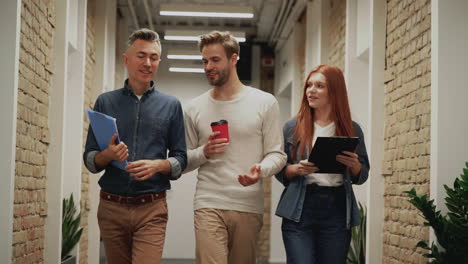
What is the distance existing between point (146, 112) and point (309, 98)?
817 mm

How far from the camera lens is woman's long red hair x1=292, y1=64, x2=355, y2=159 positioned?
3271 mm

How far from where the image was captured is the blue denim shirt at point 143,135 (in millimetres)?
3000

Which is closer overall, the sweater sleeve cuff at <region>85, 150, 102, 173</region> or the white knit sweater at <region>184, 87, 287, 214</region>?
the sweater sleeve cuff at <region>85, 150, 102, 173</region>

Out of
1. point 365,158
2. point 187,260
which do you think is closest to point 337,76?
point 365,158

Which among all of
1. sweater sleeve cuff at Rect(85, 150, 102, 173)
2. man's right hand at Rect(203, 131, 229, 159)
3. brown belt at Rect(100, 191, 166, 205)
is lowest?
brown belt at Rect(100, 191, 166, 205)

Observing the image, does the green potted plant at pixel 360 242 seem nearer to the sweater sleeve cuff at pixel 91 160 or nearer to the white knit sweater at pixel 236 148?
the white knit sweater at pixel 236 148

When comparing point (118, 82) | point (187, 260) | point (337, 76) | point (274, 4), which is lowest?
point (187, 260)

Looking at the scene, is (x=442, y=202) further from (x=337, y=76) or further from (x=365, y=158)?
(x=337, y=76)

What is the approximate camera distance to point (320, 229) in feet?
10.3

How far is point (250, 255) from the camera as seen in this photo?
3.23m

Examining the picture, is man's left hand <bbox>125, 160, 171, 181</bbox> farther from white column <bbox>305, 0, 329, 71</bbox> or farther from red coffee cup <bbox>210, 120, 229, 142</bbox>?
white column <bbox>305, 0, 329, 71</bbox>

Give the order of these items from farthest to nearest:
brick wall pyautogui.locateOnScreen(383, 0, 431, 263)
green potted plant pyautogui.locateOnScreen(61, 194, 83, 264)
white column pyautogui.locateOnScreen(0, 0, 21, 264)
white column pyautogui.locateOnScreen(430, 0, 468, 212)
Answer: green potted plant pyautogui.locateOnScreen(61, 194, 83, 264) → brick wall pyautogui.locateOnScreen(383, 0, 431, 263) → white column pyautogui.locateOnScreen(0, 0, 21, 264) → white column pyautogui.locateOnScreen(430, 0, 468, 212)

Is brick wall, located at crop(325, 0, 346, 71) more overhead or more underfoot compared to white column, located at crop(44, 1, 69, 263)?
more overhead

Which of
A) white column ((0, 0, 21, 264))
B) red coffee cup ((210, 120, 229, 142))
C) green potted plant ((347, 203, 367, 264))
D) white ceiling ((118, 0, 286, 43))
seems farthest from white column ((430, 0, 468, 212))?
white ceiling ((118, 0, 286, 43))
